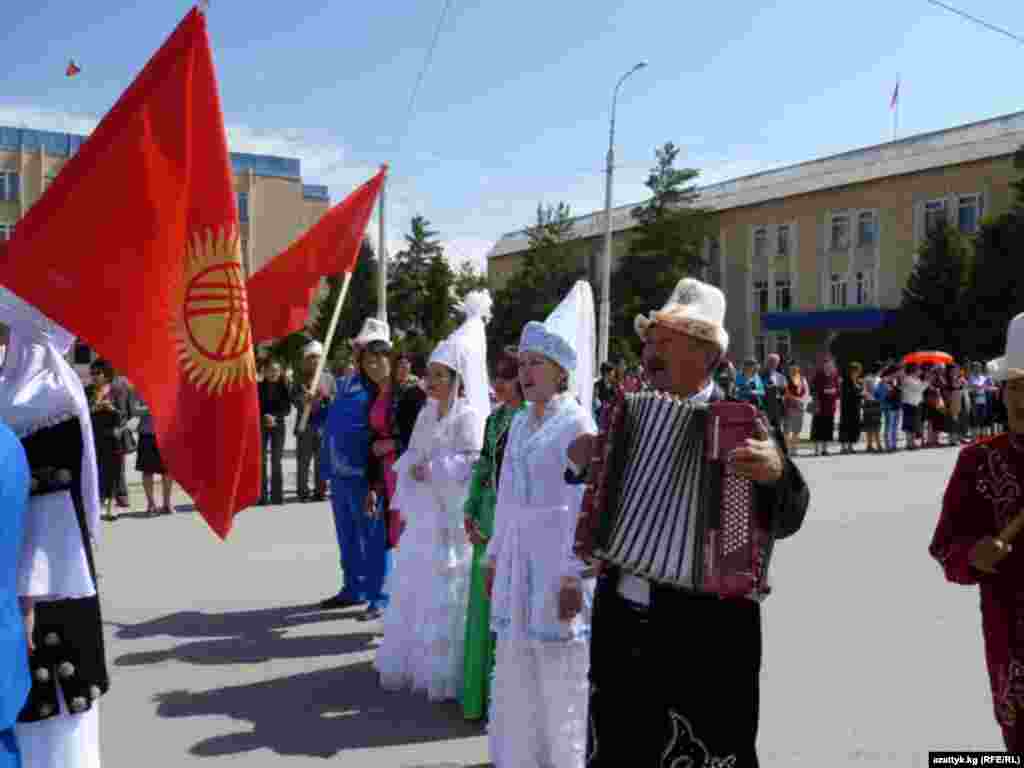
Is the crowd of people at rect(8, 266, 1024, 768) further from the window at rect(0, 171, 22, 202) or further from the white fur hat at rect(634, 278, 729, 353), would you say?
the window at rect(0, 171, 22, 202)

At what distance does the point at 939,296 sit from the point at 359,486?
39397mm

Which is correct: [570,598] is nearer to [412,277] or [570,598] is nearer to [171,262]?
[171,262]

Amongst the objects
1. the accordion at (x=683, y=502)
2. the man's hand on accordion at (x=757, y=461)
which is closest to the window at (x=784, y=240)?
the accordion at (x=683, y=502)

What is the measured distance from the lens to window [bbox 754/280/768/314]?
57.2 metres

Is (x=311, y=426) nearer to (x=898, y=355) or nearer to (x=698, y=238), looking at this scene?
(x=898, y=355)

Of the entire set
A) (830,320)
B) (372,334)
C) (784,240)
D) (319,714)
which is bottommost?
(319,714)

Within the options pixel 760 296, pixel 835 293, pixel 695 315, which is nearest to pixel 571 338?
pixel 695 315

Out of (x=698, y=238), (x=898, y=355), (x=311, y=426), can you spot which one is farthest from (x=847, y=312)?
(x=311, y=426)

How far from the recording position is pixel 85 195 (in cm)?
387

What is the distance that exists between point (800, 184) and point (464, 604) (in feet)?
175

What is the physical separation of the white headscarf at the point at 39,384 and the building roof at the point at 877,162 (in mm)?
47492

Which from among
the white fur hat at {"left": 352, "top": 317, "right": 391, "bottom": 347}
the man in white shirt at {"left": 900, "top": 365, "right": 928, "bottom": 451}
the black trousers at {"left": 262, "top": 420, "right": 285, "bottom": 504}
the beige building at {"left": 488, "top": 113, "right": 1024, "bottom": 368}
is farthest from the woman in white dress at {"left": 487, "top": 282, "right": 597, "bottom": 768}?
the beige building at {"left": 488, "top": 113, "right": 1024, "bottom": 368}

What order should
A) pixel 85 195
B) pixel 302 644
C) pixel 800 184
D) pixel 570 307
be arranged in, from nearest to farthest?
1. pixel 85 195
2. pixel 570 307
3. pixel 302 644
4. pixel 800 184

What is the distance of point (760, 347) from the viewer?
57.3 meters
